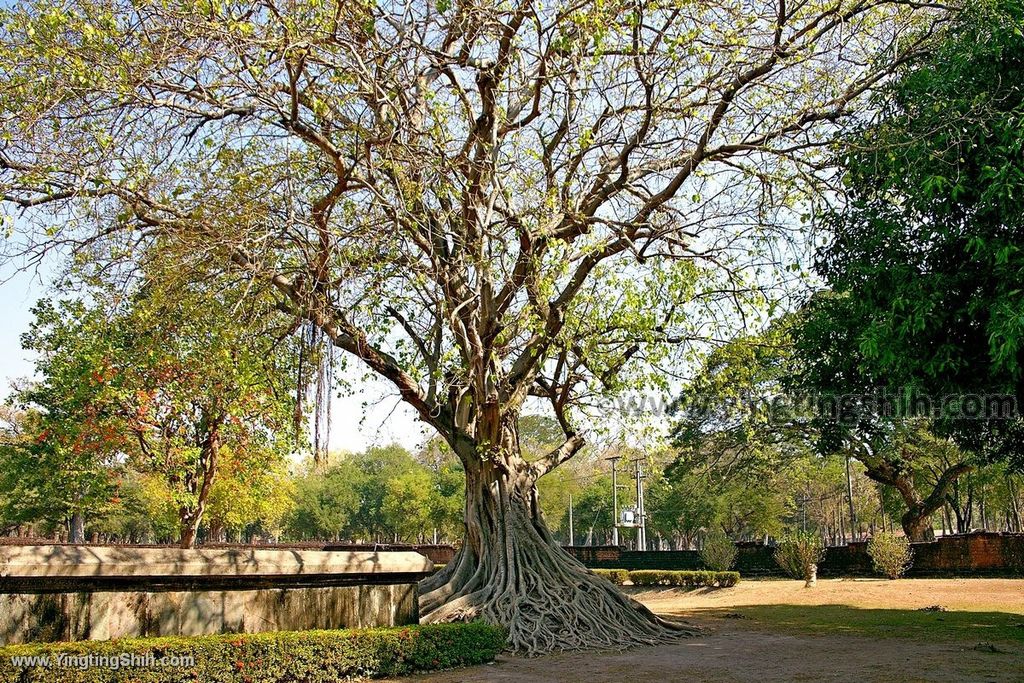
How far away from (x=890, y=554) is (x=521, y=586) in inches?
642

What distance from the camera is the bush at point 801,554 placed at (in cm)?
2362

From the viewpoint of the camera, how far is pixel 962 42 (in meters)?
9.95

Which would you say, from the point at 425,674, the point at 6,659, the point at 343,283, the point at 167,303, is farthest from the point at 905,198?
the point at 6,659

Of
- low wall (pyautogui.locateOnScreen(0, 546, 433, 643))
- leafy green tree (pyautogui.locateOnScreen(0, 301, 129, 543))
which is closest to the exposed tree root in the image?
low wall (pyautogui.locateOnScreen(0, 546, 433, 643))

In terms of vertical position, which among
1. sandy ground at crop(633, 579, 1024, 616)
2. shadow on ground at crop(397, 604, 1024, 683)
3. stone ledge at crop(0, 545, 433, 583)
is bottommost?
sandy ground at crop(633, 579, 1024, 616)

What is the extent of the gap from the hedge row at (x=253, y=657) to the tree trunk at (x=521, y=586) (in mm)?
1496

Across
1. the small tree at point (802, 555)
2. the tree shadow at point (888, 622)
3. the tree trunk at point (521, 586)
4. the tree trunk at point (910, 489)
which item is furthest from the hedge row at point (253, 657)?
the tree trunk at point (910, 489)

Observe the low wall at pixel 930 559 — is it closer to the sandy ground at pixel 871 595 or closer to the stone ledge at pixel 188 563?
the sandy ground at pixel 871 595

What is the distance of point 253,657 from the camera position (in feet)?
26.2

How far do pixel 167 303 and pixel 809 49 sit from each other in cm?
1004

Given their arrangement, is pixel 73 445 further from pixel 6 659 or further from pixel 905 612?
pixel 905 612

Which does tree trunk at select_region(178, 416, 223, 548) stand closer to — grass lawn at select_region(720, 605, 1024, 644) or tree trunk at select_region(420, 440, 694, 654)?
tree trunk at select_region(420, 440, 694, 654)

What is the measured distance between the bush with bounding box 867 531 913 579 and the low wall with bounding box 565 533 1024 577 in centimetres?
146

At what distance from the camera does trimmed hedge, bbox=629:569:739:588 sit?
25.7 m
